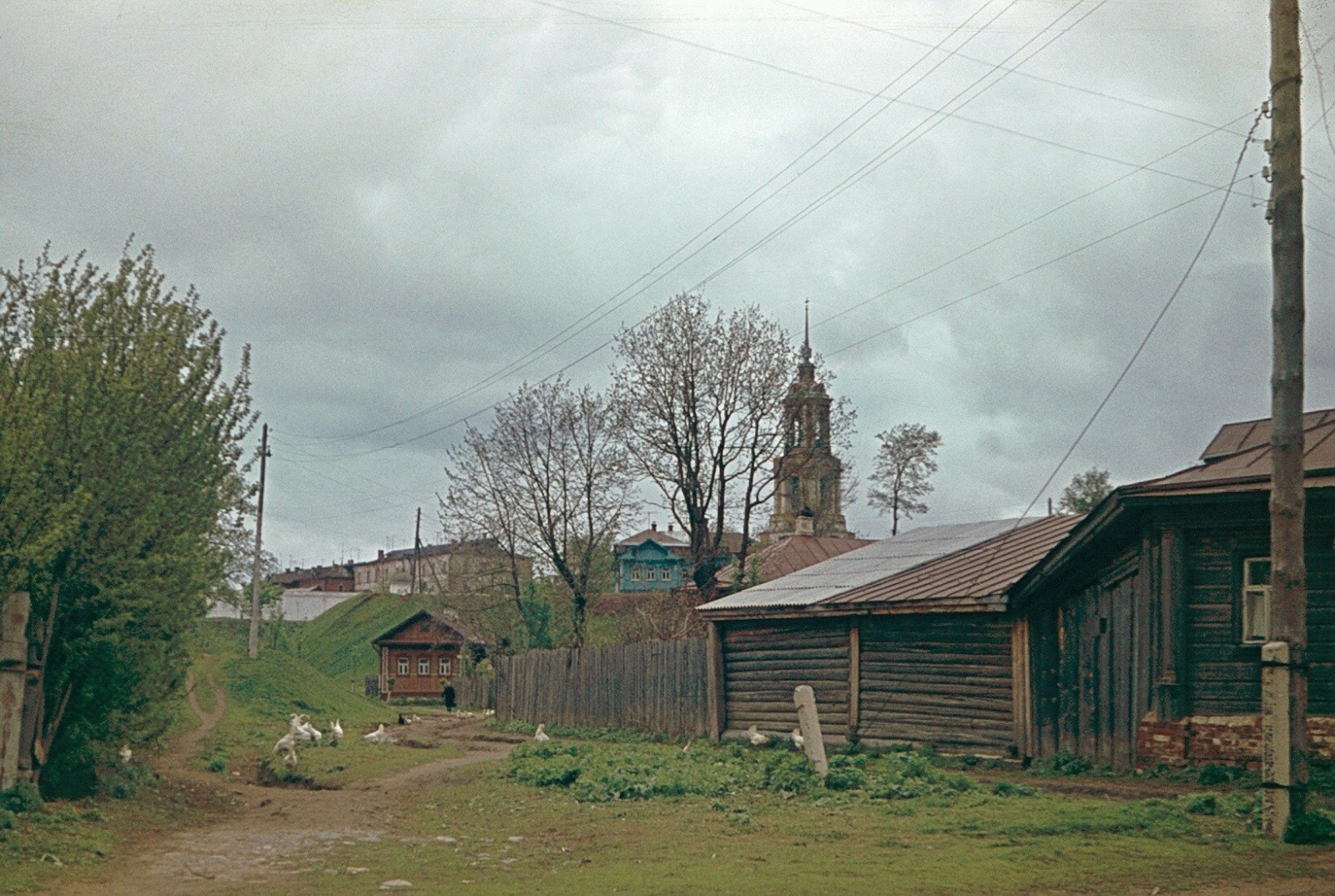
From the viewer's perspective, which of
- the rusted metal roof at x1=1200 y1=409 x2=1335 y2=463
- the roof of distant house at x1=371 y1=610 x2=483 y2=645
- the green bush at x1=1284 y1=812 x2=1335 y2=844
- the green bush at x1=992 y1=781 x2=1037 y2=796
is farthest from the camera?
the roof of distant house at x1=371 y1=610 x2=483 y2=645

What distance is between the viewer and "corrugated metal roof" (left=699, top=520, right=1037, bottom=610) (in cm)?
2470

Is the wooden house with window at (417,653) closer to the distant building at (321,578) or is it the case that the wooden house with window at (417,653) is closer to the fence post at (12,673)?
the fence post at (12,673)

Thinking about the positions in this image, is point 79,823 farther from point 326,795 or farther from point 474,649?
point 474,649

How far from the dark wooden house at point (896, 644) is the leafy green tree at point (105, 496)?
35.2 feet

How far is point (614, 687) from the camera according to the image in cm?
3164

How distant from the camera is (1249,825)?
11867mm

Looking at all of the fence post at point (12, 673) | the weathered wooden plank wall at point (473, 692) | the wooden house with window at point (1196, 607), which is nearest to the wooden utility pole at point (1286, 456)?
the wooden house with window at point (1196, 607)

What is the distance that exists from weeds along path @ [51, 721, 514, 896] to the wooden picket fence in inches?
238

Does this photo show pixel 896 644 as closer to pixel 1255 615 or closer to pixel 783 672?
pixel 783 672

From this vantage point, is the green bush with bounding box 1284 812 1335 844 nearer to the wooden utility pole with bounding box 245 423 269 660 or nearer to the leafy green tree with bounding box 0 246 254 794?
the leafy green tree with bounding box 0 246 254 794

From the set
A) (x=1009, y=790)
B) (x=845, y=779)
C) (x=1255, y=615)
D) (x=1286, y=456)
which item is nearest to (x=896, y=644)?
(x=1255, y=615)

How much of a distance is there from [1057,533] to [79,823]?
16.3 meters

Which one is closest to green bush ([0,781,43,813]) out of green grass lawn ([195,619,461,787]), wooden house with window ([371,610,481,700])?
green grass lawn ([195,619,461,787])

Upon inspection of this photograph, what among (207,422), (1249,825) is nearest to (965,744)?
(1249,825)
